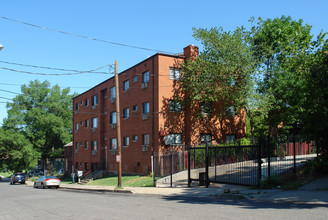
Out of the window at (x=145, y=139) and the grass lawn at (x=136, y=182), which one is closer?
the grass lawn at (x=136, y=182)

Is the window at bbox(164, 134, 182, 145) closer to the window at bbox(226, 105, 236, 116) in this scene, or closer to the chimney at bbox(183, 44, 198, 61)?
the window at bbox(226, 105, 236, 116)

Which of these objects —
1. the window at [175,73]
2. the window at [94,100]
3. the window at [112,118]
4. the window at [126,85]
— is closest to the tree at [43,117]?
the window at [94,100]

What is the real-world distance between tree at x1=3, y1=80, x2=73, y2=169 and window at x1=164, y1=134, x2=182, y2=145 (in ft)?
109

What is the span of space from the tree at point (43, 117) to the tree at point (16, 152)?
252cm

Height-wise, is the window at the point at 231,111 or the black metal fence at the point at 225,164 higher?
the window at the point at 231,111

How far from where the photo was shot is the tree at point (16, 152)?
5297 cm

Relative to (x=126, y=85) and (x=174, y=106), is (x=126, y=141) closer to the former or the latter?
(x=126, y=85)

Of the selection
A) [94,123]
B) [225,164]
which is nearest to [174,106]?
[225,164]

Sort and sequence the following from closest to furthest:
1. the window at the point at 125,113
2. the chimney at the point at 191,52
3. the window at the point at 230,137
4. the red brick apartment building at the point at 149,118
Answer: the red brick apartment building at the point at 149,118 < the chimney at the point at 191,52 < the window at the point at 230,137 < the window at the point at 125,113

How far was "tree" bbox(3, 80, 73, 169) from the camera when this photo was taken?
57.2 m

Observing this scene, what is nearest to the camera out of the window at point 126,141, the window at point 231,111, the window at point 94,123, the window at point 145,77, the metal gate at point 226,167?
the metal gate at point 226,167

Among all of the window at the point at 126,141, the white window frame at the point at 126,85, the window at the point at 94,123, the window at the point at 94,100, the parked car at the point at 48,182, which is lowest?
the parked car at the point at 48,182

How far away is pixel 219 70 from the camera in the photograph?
26.3m

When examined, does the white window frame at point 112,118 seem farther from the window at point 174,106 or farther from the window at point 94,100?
the window at point 174,106
